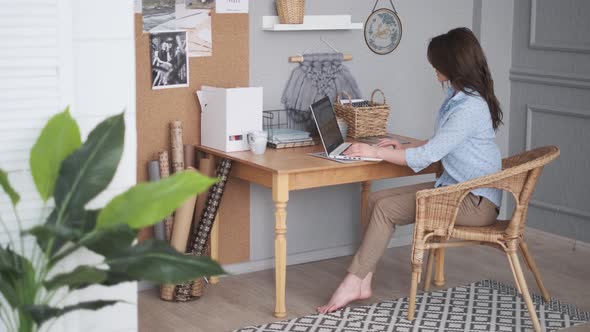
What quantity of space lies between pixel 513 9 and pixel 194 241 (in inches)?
95.9

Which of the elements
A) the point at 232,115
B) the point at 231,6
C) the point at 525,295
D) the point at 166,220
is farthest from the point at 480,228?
the point at 231,6

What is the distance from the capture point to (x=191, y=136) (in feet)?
15.1

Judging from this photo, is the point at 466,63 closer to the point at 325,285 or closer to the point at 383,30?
the point at 383,30

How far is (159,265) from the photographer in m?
2.54

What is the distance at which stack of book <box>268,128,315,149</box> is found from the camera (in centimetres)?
452

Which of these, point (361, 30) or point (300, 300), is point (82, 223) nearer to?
point (300, 300)

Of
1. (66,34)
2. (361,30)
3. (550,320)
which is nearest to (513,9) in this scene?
(361,30)

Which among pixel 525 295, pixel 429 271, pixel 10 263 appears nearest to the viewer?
pixel 10 263

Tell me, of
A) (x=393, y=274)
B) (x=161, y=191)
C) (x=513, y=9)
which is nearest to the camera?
(x=161, y=191)

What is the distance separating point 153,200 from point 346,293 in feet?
6.18

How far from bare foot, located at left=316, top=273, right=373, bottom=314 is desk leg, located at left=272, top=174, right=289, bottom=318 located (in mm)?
193

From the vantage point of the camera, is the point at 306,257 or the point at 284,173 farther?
the point at 306,257

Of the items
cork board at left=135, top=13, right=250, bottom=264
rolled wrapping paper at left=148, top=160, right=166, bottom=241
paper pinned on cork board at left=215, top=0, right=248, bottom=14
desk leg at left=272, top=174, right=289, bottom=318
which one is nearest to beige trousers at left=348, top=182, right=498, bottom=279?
desk leg at left=272, top=174, right=289, bottom=318

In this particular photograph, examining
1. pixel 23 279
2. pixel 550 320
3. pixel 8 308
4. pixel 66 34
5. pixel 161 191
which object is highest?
pixel 66 34
